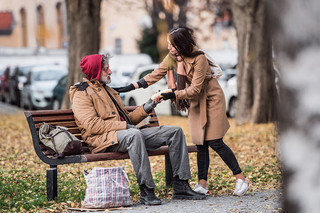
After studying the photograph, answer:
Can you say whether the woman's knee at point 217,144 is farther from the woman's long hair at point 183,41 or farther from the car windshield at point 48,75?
the car windshield at point 48,75

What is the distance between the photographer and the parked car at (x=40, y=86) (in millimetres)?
21875

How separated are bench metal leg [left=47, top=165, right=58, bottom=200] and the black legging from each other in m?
1.45

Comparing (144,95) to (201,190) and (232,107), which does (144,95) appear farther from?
(201,190)

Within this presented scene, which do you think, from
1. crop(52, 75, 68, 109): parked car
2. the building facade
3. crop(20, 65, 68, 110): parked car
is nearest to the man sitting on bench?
crop(52, 75, 68, 109): parked car

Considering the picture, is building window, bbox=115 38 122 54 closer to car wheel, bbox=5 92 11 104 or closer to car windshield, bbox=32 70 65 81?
car wheel, bbox=5 92 11 104

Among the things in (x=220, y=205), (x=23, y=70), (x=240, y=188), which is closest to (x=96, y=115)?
(x=220, y=205)

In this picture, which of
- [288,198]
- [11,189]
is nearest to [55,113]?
[11,189]

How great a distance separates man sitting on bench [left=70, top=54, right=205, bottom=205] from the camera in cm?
609

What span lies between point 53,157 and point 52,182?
271 millimetres

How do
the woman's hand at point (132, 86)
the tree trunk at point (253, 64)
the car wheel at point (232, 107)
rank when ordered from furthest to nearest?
the car wheel at point (232, 107) < the tree trunk at point (253, 64) < the woman's hand at point (132, 86)

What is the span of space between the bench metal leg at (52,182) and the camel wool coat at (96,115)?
41cm

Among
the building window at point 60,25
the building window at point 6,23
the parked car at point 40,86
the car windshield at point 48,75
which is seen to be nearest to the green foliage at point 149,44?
the building window at point 60,25

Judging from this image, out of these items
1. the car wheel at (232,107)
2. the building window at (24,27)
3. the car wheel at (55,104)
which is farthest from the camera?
the building window at (24,27)

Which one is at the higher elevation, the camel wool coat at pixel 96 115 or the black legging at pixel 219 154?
the camel wool coat at pixel 96 115
